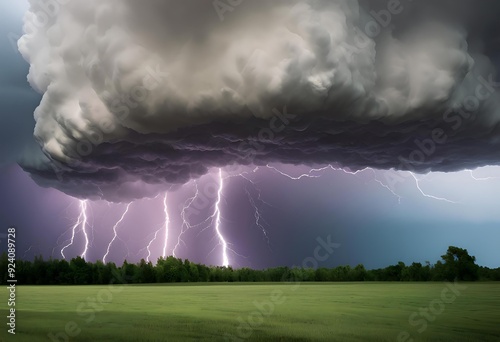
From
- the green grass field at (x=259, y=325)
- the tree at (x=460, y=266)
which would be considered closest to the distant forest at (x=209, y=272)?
the tree at (x=460, y=266)

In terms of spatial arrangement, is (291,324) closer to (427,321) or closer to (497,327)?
(427,321)

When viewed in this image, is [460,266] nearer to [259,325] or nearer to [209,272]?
[209,272]

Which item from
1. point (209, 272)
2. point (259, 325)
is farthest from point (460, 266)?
point (259, 325)

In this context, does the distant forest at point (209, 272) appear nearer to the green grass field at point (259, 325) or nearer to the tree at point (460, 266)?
the tree at point (460, 266)

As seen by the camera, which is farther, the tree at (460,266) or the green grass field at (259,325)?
the tree at (460,266)

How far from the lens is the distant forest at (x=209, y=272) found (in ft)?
318

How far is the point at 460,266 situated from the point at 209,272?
50168 mm

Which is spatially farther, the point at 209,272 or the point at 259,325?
the point at 209,272

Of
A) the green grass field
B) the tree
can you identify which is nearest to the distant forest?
the tree

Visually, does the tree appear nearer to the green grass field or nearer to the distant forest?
the distant forest

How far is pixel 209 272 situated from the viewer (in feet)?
356

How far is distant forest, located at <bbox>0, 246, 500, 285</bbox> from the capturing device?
9681 cm

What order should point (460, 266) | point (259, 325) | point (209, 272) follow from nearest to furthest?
point (259, 325), point (460, 266), point (209, 272)

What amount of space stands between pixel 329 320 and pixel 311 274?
89.0m
